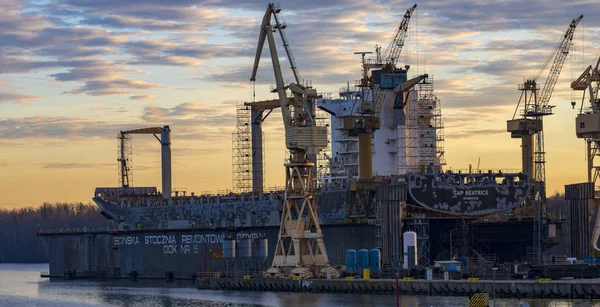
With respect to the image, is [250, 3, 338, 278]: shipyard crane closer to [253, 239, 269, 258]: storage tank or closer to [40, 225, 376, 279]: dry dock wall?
[253, 239, 269, 258]: storage tank

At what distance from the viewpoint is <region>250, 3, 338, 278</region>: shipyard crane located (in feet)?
320

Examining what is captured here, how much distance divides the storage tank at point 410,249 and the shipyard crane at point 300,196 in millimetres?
5413

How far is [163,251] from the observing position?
127 meters

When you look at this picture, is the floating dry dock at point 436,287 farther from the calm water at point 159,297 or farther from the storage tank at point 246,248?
the storage tank at point 246,248

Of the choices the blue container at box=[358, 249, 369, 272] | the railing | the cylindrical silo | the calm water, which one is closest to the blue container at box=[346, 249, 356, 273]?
the blue container at box=[358, 249, 369, 272]

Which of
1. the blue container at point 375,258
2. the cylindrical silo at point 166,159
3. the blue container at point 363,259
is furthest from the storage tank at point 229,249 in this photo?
the cylindrical silo at point 166,159

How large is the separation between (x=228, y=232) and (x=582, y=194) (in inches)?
1215

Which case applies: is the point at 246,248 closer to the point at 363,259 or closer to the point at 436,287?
the point at 363,259

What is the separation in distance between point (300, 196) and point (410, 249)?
880 cm

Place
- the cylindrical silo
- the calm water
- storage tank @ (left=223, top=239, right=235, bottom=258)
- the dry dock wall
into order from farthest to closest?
the cylindrical silo → the dry dock wall → storage tank @ (left=223, top=239, right=235, bottom=258) → the calm water

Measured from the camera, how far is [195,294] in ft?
331

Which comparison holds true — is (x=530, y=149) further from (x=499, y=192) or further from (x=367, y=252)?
(x=367, y=252)

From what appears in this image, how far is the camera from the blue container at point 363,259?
99500mm

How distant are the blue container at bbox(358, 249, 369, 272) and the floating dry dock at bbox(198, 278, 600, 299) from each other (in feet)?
20.8
